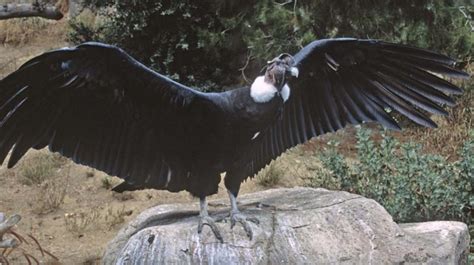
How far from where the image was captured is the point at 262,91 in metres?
3.42

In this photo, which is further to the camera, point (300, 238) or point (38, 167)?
point (38, 167)

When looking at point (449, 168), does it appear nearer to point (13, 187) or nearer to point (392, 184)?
point (392, 184)

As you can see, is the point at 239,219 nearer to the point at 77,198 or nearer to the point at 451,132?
the point at 77,198

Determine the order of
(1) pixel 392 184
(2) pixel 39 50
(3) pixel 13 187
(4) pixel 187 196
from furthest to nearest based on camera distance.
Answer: (2) pixel 39 50 < (3) pixel 13 187 < (4) pixel 187 196 < (1) pixel 392 184

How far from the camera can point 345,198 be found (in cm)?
421

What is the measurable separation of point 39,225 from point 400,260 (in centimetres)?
355

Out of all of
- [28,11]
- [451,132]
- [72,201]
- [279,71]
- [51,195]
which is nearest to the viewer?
[279,71]

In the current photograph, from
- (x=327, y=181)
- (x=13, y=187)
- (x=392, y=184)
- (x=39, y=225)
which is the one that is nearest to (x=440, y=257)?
(x=392, y=184)

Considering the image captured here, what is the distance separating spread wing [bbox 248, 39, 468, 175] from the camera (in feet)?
12.6

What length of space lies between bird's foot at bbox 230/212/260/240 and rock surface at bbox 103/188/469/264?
25 mm

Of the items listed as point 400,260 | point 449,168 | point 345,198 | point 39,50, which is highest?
point 39,50

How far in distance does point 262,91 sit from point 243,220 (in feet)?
2.42

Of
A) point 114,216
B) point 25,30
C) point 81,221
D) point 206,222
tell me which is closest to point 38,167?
point 81,221

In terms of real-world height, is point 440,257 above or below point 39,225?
below
